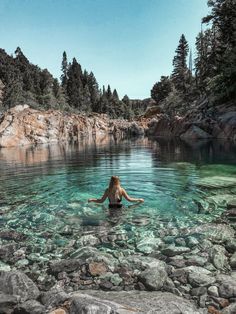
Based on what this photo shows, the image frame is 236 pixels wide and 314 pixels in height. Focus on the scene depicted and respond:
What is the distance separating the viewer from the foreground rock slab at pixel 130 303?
4.31 meters

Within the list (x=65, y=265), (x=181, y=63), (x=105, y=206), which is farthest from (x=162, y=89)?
(x=65, y=265)

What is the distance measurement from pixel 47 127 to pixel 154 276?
60.8 m

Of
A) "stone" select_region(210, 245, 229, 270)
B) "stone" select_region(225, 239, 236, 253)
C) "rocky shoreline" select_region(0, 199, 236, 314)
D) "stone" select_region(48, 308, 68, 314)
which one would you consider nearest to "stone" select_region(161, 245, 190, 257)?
"rocky shoreline" select_region(0, 199, 236, 314)

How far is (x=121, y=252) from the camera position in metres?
6.81

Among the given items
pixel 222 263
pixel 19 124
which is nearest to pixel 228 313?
pixel 222 263

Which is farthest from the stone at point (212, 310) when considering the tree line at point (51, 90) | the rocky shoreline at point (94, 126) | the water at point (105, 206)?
the tree line at point (51, 90)

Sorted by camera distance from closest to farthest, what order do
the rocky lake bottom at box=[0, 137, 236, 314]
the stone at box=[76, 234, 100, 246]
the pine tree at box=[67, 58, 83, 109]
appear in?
1. the rocky lake bottom at box=[0, 137, 236, 314]
2. the stone at box=[76, 234, 100, 246]
3. the pine tree at box=[67, 58, 83, 109]

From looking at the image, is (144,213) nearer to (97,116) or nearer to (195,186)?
(195,186)

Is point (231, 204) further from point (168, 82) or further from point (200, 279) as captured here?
point (168, 82)

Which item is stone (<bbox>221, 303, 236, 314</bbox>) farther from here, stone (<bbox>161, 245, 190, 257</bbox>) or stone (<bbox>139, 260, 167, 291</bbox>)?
stone (<bbox>161, 245, 190, 257</bbox>)

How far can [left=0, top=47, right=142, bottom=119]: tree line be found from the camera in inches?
2557

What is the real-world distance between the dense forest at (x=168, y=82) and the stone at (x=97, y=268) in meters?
38.6

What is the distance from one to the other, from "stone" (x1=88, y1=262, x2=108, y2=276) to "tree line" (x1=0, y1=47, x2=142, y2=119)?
6059 cm

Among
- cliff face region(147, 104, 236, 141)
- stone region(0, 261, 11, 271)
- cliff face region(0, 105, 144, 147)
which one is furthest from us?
cliff face region(0, 105, 144, 147)
